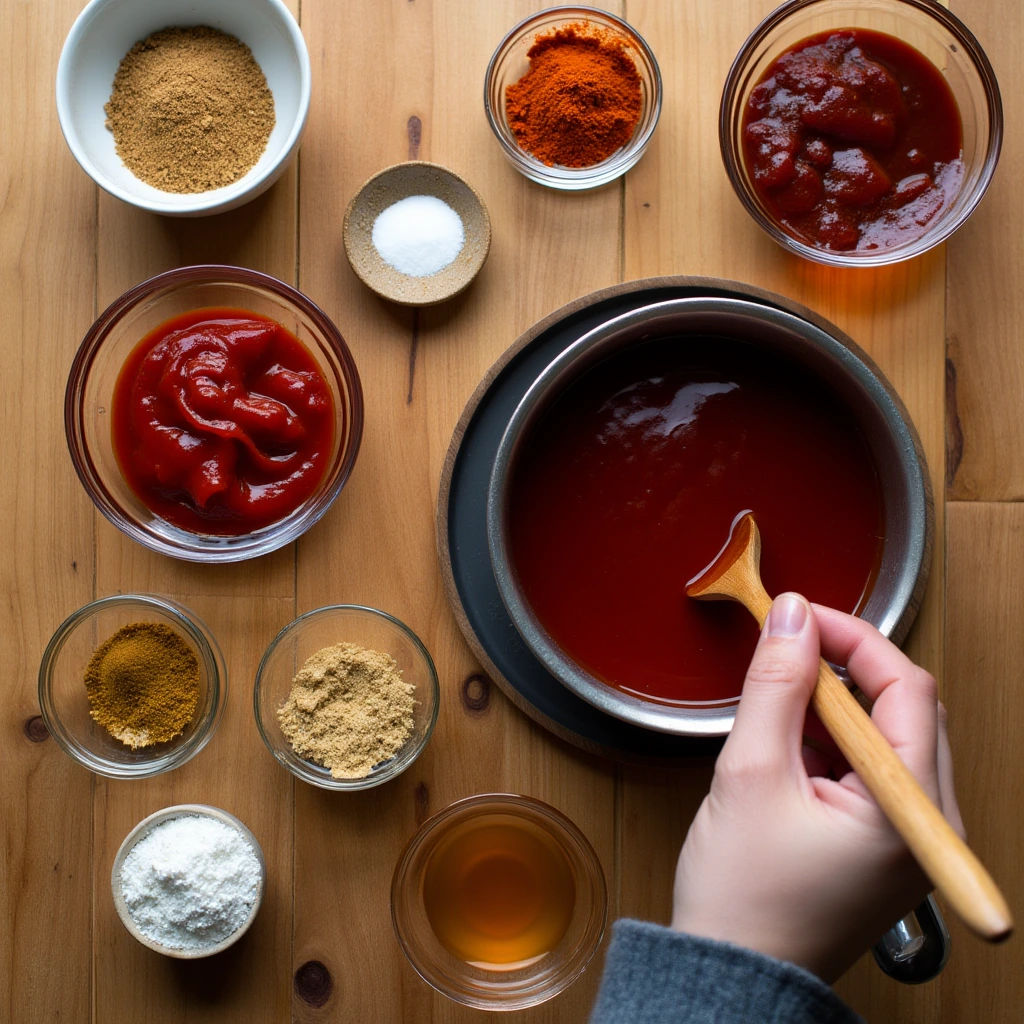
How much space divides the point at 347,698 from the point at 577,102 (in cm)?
95

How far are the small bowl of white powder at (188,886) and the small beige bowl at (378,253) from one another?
826 millimetres

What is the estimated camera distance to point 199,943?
138 cm

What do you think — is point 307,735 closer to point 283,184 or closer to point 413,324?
point 413,324

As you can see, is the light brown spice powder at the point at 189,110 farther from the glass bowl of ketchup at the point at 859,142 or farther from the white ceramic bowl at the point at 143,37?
the glass bowl of ketchup at the point at 859,142

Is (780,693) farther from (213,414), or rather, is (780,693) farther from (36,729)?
(36,729)

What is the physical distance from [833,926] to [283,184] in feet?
4.12

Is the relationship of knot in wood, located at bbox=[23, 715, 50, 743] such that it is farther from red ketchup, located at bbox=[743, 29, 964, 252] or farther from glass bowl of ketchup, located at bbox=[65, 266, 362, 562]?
red ketchup, located at bbox=[743, 29, 964, 252]

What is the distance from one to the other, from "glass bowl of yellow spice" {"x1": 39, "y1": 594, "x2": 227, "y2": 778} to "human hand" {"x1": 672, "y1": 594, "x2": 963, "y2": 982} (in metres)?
0.75

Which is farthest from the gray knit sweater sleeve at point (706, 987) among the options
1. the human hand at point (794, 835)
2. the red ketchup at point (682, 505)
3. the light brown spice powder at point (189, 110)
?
the light brown spice powder at point (189, 110)

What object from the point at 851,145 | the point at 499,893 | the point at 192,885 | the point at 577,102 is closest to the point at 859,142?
the point at 851,145

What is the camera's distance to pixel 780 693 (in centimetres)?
106

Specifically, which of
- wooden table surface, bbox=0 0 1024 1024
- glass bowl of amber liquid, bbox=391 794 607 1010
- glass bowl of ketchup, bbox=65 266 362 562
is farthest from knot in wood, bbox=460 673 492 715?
glass bowl of ketchup, bbox=65 266 362 562

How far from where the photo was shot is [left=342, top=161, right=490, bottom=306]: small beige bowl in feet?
4.57

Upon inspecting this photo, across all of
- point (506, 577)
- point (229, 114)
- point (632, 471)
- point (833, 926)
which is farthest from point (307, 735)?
point (229, 114)
